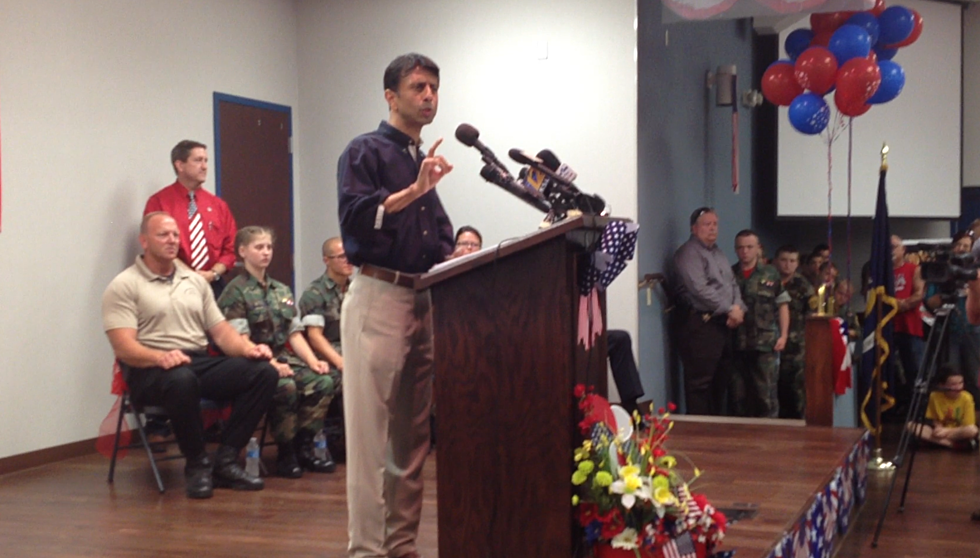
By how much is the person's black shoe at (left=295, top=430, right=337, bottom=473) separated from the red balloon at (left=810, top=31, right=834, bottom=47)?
377cm

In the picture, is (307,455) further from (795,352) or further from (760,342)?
(795,352)

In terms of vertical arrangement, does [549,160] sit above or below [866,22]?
below

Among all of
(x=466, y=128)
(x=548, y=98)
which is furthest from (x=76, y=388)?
(x=466, y=128)

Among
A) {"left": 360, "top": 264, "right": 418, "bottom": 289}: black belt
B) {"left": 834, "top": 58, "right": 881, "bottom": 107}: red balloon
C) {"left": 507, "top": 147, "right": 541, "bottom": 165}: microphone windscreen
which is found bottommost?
{"left": 360, "top": 264, "right": 418, "bottom": 289}: black belt

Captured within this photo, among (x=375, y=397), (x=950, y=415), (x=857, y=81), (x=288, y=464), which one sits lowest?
(x=950, y=415)

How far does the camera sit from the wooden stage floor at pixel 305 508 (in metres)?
3.79

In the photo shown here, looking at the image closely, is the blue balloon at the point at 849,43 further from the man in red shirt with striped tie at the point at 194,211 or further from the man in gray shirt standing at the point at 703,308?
the man in red shirt with striped tie at the point at 194,211

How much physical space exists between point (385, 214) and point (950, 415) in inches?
197

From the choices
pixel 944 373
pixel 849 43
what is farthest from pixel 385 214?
pixel 944 373

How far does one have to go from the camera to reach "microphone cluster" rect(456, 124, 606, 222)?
263cm

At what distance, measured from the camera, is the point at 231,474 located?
478cm

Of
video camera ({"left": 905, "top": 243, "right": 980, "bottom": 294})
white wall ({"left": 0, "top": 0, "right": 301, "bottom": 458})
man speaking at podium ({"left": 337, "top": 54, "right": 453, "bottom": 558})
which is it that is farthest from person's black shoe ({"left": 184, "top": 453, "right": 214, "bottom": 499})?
video camera ({"left": 905, "top": 243, "right": 980, "bottom": 294})

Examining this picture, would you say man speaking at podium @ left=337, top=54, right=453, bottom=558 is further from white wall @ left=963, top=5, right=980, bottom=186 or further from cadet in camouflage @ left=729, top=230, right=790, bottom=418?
white wall @ left=963, top=5, right=980, bottom=186

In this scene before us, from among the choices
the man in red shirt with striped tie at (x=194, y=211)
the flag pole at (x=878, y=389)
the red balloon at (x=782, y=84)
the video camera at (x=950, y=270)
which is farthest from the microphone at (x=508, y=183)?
the red balloon at (x=782, y=84)
